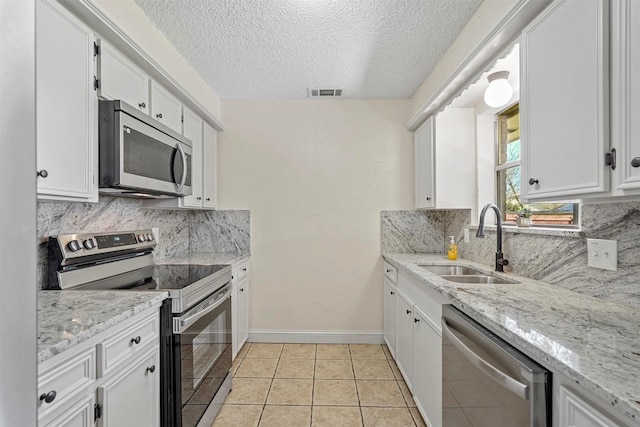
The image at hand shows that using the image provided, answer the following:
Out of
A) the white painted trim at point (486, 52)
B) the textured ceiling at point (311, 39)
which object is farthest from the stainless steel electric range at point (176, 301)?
the white painted trim at point (486, 52)

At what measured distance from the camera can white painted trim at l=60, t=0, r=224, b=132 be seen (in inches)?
50.9

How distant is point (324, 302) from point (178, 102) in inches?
87.8

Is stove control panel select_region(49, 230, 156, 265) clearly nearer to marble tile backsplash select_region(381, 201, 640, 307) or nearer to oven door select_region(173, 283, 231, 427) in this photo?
oven door select_region(173, 283, 231, 427)

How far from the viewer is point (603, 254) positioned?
4.20 feet

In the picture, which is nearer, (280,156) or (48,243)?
(48,243)

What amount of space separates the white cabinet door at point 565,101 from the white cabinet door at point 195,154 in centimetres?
224

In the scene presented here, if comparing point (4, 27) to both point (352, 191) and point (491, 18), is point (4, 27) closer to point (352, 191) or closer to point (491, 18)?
point (491, 18)

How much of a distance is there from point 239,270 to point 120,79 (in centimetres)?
169

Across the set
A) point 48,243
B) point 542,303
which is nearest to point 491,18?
point 542,303

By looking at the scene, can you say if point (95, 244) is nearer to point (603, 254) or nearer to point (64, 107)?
point (64, 107)

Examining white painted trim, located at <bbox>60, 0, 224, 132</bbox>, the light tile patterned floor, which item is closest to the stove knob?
white painted trim, located at <bbox>60, 0, 224, 132</bbox>

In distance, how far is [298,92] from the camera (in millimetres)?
2908

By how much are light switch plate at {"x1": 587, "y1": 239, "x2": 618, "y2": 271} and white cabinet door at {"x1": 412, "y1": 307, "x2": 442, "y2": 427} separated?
77cm

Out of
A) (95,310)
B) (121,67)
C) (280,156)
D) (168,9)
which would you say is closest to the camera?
(95,310)
